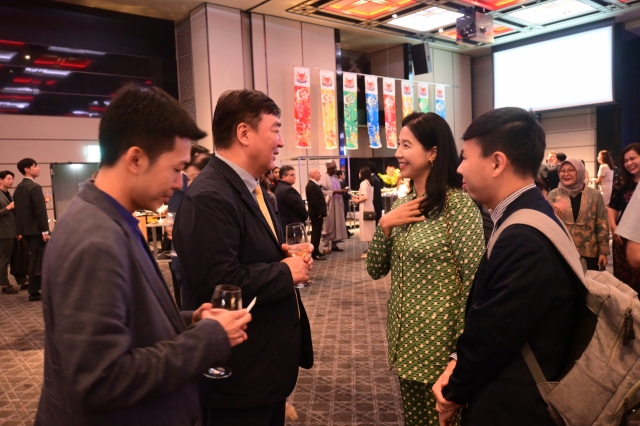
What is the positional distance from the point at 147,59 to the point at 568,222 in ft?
31.4

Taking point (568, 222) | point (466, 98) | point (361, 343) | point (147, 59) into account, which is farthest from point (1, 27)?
point (466, 98)

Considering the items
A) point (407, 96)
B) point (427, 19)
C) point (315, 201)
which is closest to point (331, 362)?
point (315, 201)

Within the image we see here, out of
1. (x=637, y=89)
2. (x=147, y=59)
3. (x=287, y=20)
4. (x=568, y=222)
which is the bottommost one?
(x=568, y=222)

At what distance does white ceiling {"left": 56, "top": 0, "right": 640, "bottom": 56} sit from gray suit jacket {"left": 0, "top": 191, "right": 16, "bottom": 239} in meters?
5.27

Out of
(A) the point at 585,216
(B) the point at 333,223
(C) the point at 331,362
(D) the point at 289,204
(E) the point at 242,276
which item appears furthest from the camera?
(B) the point at 333,223

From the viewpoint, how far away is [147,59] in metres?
10.9

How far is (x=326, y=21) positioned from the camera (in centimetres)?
1205

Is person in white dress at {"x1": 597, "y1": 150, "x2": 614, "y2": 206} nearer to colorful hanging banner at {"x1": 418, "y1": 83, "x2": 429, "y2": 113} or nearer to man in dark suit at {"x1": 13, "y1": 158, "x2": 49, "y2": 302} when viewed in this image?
colorful hanging banner at {"x1": 418, "y1": 83, "x2": 429, "y2": 113}

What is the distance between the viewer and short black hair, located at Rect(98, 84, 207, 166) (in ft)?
3.46

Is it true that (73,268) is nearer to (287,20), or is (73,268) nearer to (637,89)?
(287,20)

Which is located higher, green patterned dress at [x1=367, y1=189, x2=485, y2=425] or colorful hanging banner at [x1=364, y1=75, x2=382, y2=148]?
colorful hanging banner at [x1=364, y1=75, x2=382, y2=148]

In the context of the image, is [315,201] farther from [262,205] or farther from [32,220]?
[262,205]

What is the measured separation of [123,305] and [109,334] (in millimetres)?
62

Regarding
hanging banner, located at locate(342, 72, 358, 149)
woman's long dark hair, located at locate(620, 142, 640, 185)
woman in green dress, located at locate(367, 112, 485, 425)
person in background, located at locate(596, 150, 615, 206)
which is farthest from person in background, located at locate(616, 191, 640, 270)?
hanging banner, located at locate(342, 72, 358, 149)
